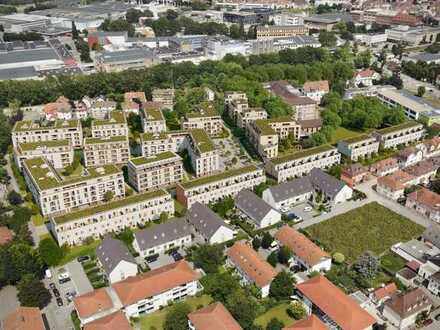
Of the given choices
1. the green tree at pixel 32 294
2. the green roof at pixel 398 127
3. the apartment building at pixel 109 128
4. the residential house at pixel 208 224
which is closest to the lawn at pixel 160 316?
the residential house at pixel 208 224

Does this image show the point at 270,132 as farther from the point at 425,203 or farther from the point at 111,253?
the point at 111,253

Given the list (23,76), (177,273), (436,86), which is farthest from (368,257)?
(23,76)

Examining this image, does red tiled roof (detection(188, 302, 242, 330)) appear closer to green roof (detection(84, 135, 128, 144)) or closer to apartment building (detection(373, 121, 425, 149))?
green roof (detection(84, 135, 128, 144))

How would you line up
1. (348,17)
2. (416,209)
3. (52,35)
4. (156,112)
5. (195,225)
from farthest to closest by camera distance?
1. (348,17)
2. (52,35)
3. (156,112)
4. (416,209)
5. (195,225)

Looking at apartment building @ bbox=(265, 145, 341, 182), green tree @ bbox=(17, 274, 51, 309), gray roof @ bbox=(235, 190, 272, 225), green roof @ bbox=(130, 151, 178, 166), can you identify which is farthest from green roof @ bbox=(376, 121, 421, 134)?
green tree @ bbox=(17, 274, 51, 309)

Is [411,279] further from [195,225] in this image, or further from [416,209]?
[195,225]

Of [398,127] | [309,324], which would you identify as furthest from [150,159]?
[398,127]
